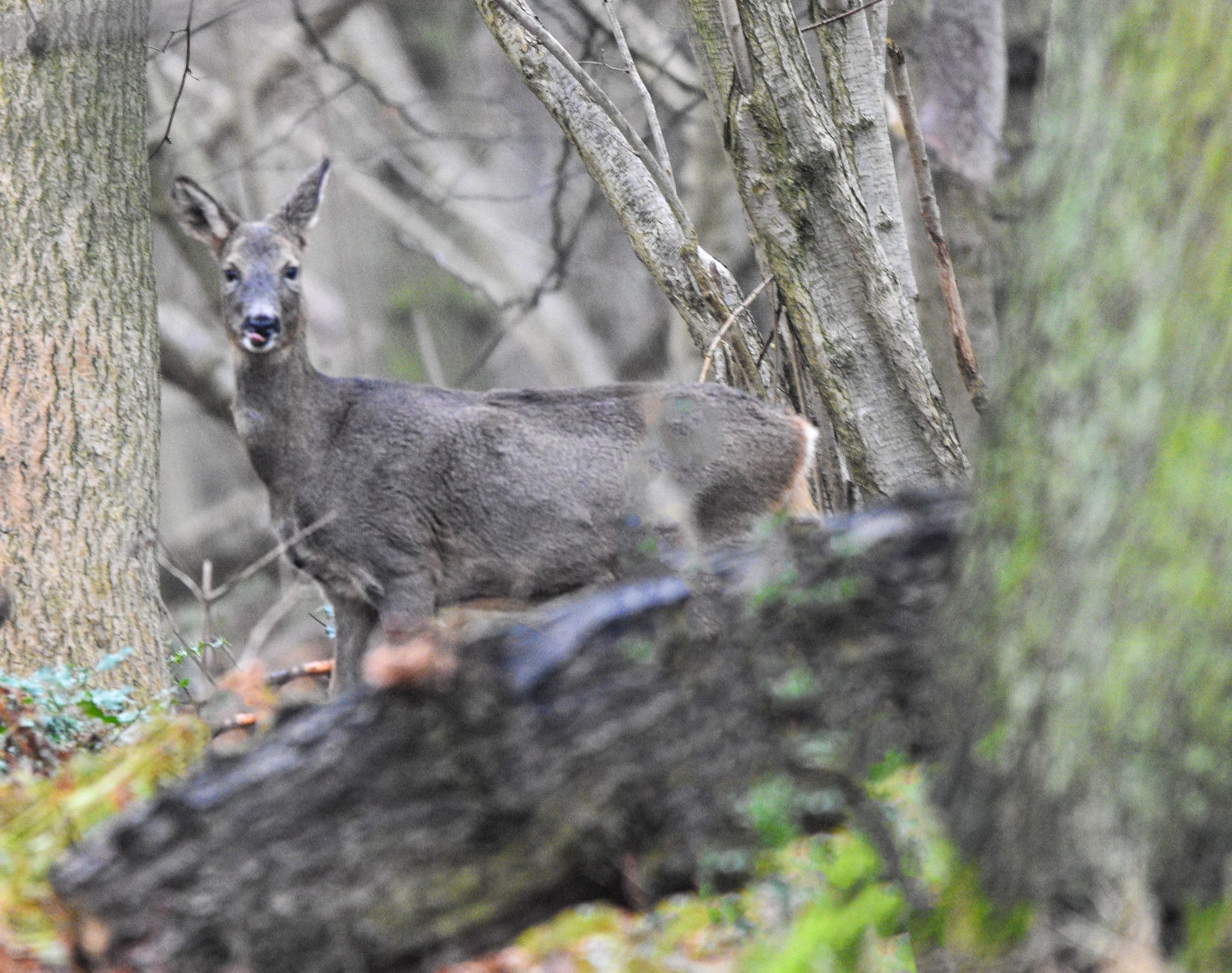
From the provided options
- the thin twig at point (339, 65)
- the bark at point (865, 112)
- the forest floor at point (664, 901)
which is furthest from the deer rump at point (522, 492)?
the thin twig at point (339, 65)

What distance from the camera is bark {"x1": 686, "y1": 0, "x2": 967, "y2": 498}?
5715mm

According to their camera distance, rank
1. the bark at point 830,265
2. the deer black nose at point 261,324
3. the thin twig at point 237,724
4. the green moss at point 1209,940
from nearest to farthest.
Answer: the green moss at point 1209,940 → the thin twig at point 237,724 → the bark at point 830,265 → the deer black nose at point 261,324

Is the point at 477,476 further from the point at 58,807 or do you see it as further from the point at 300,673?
the point at 58,807

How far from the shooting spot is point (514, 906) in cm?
338

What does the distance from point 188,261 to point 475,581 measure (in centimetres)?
619

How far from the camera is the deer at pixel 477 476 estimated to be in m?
6.61

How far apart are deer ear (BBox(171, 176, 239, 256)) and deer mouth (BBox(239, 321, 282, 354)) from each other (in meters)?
0.61

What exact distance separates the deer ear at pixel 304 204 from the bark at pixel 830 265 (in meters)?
2.59

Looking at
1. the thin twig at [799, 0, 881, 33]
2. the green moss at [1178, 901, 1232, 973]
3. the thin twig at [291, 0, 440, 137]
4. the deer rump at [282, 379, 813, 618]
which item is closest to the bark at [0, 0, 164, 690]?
the deer rump at [282, 379, 813, 618]

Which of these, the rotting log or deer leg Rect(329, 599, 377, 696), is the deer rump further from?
the rotting log

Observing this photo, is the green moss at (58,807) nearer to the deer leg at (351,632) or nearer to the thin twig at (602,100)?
the deer leg at (351,632)

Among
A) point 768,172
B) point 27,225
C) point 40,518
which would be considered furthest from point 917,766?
point 27,225

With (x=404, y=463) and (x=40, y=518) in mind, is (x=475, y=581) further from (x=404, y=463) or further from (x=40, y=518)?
(x=40, y=518)

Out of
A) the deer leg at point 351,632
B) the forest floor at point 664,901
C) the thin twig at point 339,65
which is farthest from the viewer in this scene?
the thin twig at point 339,65
